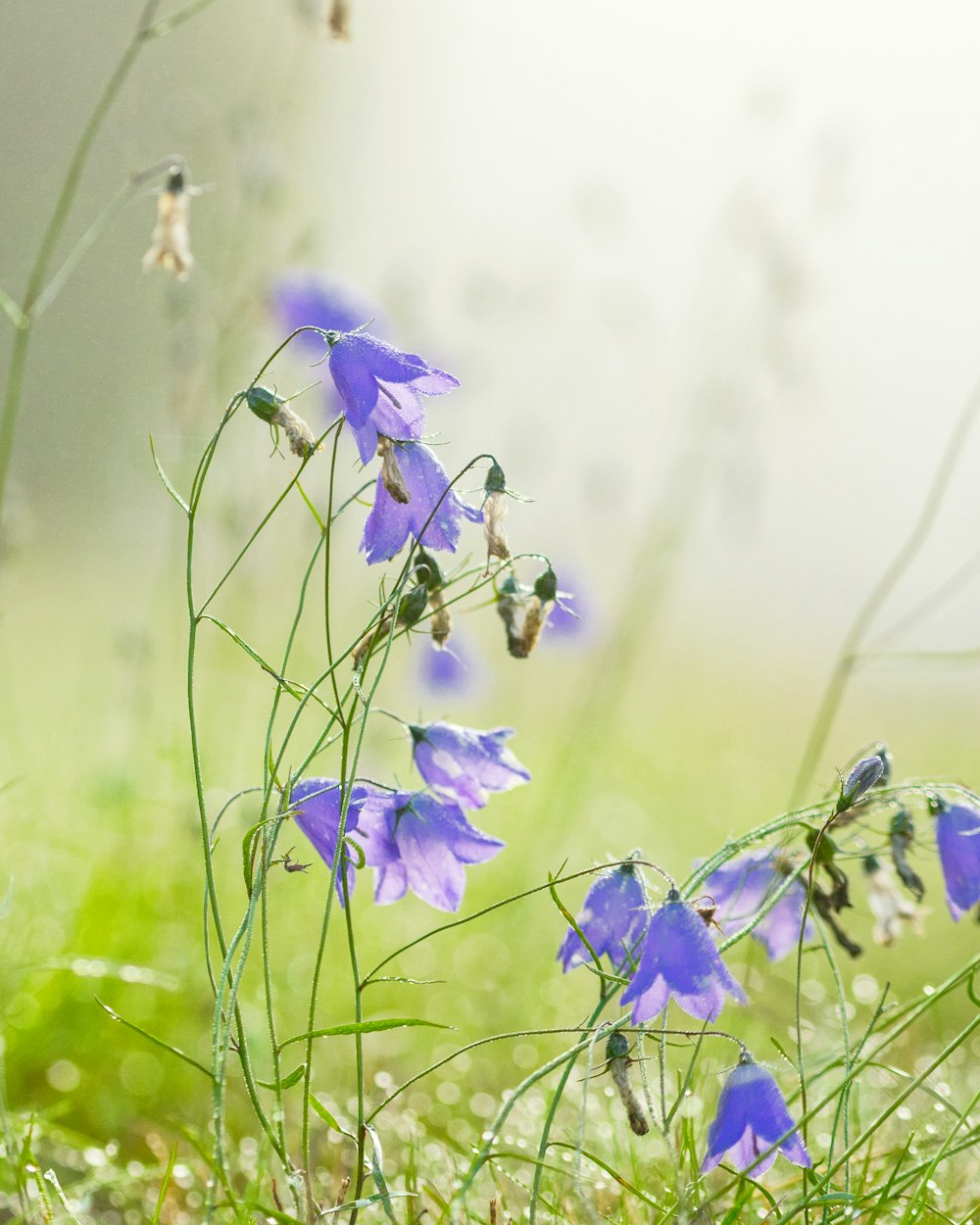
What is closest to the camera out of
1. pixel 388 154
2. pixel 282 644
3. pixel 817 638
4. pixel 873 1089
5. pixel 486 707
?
pixel 873 1089

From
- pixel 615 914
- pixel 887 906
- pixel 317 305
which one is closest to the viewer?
pixel 615 914

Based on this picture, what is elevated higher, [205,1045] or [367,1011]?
[367,1011]

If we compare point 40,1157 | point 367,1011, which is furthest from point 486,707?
point 40,1157

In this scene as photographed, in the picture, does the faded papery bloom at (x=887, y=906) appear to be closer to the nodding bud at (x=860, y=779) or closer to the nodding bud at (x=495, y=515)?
the nodding bud at (x=860, y=779)

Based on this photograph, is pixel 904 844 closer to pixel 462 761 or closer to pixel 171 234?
pixel 462 761

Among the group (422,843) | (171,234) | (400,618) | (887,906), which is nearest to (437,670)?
(171,234)

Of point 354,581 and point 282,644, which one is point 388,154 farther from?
point 282,644

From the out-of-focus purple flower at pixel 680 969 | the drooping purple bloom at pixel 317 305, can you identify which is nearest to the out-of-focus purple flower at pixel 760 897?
the out-of-focus purple flower at pixel 680 969
